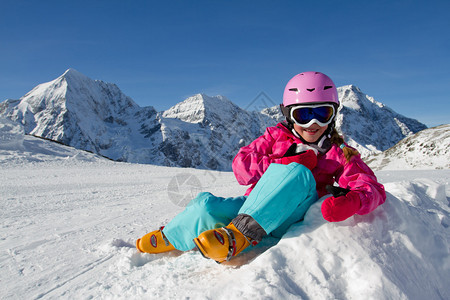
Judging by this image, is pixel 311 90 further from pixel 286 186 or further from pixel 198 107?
pixel 198 107

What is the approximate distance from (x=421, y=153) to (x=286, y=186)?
19.8 meters

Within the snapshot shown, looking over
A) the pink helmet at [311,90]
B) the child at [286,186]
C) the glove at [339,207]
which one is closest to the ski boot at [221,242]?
the child at [286,186]

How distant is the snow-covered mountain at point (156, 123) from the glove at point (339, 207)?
118098mm

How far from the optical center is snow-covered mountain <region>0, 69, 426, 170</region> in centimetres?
11562

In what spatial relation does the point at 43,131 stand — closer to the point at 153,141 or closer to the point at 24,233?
the point at 153,141

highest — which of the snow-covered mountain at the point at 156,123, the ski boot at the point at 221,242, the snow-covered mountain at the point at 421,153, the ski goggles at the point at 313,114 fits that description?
the snow-covered mountain at the point at 156,123

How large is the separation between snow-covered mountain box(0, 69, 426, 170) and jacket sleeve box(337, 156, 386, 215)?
386 feet

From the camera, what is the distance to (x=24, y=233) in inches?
122

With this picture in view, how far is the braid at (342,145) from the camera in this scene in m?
2.18

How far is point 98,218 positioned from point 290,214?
305cm

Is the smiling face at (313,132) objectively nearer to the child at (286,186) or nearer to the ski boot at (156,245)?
the child at (286,186)

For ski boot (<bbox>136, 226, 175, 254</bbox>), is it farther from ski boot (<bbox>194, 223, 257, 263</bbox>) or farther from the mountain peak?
the mountain peak

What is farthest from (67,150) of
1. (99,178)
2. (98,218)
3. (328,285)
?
(328,285)

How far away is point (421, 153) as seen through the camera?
1767cm
